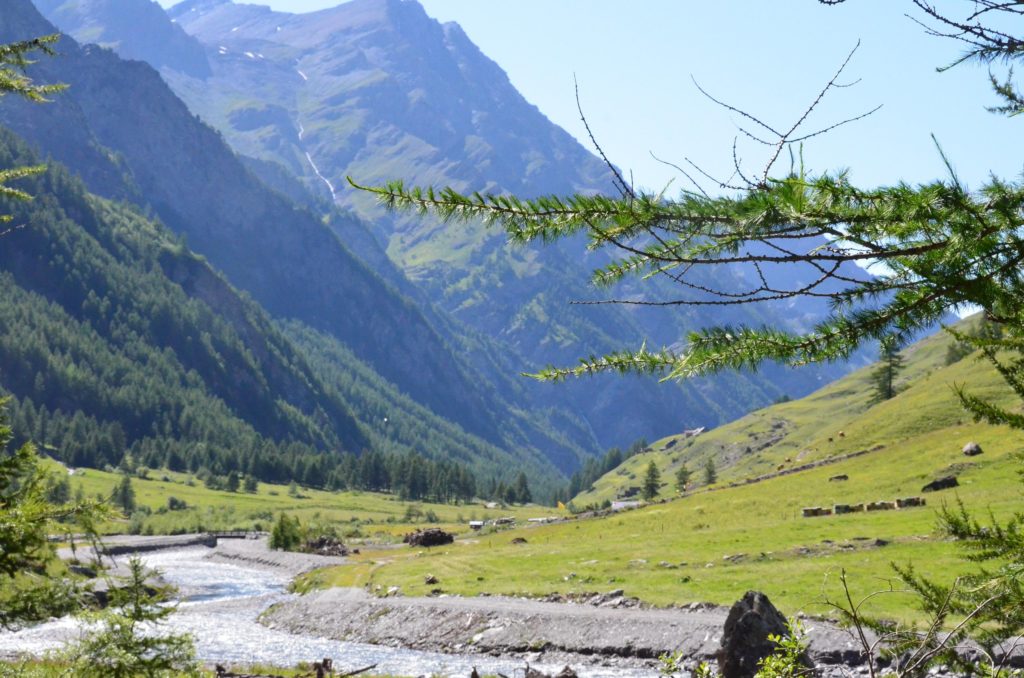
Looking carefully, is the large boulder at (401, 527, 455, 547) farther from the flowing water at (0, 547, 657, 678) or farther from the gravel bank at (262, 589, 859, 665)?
the gravel bank at (262, 589, 859, 665)

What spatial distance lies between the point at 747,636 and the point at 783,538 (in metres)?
27.9

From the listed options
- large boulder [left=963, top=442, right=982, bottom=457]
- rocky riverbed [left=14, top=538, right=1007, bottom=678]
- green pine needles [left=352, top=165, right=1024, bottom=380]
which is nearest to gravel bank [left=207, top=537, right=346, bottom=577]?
rocky riverbed [left=14, top=538, right=1007, bottom=678]

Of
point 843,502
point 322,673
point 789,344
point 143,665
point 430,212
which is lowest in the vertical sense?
point 843,502

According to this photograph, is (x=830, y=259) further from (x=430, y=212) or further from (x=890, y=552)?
(x=890, y=552)

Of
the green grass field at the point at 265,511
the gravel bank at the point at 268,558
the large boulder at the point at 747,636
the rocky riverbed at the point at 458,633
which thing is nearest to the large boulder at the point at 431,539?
the gravel bank at the point at 268,558

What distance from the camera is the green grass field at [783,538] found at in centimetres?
3962

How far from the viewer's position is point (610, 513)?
9906 cm

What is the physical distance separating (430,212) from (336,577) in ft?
211

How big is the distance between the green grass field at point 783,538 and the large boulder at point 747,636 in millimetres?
1392

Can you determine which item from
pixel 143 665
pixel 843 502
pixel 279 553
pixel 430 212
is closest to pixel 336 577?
pixel 279 553

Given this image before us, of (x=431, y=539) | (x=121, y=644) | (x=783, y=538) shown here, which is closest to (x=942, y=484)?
(x=783, y=538)

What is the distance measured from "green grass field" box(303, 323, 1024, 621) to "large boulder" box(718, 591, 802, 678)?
1392 mm

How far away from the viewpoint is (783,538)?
5078 centimetres

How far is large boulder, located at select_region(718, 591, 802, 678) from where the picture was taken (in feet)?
80.5
